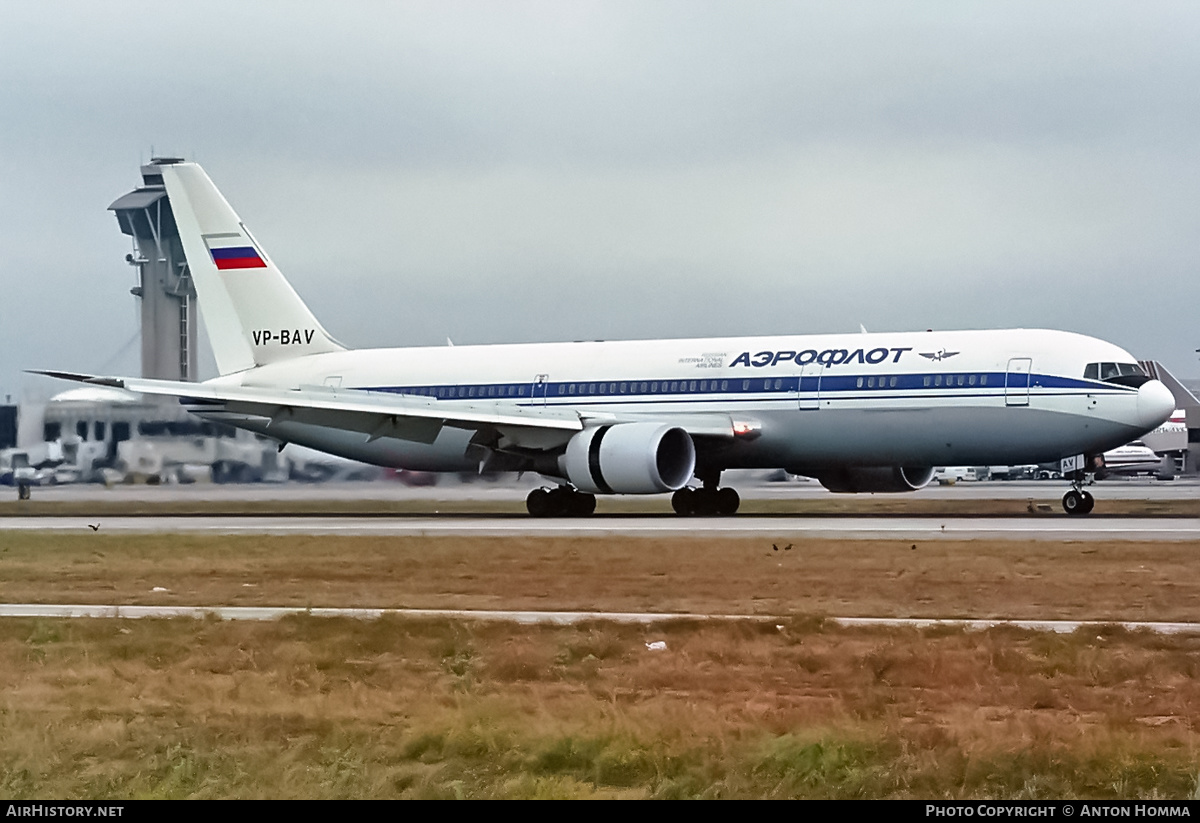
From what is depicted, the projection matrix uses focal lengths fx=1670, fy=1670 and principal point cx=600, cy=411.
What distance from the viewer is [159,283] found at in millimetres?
117125

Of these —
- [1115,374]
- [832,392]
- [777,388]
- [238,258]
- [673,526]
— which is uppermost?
[238,258]

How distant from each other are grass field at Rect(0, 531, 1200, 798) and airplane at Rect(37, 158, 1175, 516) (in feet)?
38.4

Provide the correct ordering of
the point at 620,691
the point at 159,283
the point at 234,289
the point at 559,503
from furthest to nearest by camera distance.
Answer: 1. the point at 159,283
2. the point at 234,289
3. the point at 559,503
4. the point at 620,691

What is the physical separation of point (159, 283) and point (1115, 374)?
306 ft

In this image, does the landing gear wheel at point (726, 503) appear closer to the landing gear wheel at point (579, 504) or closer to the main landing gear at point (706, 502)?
A: the main landing gear at point (706, 502)

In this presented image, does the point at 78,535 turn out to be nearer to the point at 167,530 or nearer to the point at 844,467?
the point at 167,530

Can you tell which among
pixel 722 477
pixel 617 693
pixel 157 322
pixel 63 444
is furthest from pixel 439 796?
pixel 157 322

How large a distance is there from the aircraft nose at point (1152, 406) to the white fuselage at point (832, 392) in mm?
28

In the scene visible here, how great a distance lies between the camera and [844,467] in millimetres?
37750

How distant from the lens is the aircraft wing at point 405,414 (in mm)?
37031

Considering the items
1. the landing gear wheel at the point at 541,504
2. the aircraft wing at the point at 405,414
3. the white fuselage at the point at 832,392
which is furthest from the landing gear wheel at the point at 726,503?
the landing gear wheel at the point at 541,504

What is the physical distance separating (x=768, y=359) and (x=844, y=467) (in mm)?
3130

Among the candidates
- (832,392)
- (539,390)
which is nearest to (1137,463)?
(539,390)

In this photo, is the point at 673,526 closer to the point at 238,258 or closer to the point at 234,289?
the point at 234,289
